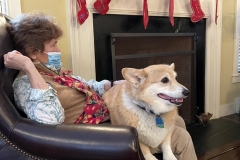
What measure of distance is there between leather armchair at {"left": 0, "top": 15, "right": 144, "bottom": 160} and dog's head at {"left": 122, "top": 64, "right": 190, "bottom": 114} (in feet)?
1.19

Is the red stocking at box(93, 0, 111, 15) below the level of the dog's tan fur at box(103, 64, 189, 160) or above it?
above

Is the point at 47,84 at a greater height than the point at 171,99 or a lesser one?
greater

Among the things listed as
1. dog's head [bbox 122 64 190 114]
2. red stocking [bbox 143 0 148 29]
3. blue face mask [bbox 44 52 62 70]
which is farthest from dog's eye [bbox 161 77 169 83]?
red stocking [bbox 143 0 148 29]

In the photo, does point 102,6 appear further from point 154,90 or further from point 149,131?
point 149,131

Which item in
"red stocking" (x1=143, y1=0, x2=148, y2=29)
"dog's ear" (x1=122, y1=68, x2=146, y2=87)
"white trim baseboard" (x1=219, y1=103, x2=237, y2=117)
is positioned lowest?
"white trim baseboard" (x1=219, y1=103, x2=237, y2=117)

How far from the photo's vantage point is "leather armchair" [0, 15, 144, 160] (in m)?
0.79

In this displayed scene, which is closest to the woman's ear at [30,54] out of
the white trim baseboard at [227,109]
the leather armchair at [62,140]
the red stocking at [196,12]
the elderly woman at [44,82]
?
the elderly woman at [44,82]

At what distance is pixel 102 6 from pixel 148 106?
3.29ft

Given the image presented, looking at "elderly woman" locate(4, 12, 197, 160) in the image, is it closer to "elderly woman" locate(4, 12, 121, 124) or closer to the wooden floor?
"elderly woman" locate(4, 12, 121, 124)

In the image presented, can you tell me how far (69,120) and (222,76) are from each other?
223 cm

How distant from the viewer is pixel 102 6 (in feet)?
6.13

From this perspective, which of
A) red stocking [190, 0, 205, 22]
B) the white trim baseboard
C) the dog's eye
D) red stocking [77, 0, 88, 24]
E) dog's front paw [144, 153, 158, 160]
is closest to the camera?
dog's front paw [144, 153, 158, 160]

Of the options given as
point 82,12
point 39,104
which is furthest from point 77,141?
point 82,12

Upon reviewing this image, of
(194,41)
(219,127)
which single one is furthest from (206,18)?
(219,127)
